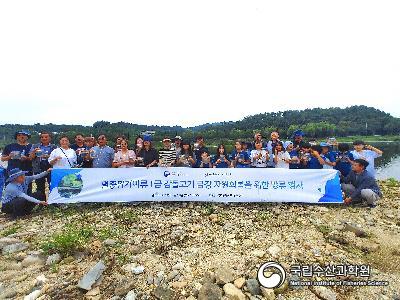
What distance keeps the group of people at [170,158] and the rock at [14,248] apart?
1.71 meters

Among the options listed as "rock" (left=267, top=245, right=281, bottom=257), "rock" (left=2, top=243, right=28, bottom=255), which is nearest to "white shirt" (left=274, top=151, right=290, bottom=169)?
"rock" (left=267, top=245, right=281, bottom=257)

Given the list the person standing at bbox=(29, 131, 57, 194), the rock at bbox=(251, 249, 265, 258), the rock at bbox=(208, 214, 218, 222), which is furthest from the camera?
the person standing at bbox=(29, 131, 57, 194)

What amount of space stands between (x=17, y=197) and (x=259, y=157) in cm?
646

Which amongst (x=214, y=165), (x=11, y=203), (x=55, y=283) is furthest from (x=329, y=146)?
(x=11, y=203)

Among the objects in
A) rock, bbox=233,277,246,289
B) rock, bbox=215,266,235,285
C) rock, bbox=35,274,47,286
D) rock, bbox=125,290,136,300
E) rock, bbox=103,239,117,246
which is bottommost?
rock, bbox=125,290,136,300

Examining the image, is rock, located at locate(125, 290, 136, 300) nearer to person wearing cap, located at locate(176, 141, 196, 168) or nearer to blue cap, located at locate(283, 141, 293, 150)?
person wearing cap, located at locate(176, 141, 196, 168)

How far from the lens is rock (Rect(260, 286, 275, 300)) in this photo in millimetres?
4950

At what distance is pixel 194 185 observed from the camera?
324 inches

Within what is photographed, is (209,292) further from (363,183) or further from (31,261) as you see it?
(363,183)

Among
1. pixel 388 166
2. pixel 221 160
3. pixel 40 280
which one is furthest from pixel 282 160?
pixel 388 166

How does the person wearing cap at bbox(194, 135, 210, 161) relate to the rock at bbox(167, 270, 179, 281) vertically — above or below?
above

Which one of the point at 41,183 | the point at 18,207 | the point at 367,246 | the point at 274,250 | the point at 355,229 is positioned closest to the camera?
the point at 274,250

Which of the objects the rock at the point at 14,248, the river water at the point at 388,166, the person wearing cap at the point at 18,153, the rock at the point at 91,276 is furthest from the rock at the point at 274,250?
the river water at the point at 388,166

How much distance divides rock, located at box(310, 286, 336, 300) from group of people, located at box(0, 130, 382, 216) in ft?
12.9
